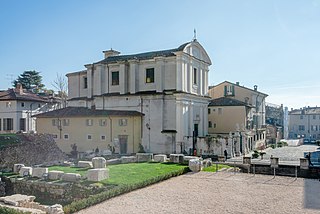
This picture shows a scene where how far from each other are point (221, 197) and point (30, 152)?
61.3 feet

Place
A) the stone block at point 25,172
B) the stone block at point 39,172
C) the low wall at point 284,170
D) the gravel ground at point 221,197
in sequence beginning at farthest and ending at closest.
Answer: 1. the low wall at point 284,170
2. the stone block at point 25,172
3. the stone block at point 39,172
4. the gravel ground at point 221,197

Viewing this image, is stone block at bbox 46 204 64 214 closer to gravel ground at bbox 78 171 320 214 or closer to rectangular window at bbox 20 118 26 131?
gravel ground at bbox 78 171 320 214

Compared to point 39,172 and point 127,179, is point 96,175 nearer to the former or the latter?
point 127,179

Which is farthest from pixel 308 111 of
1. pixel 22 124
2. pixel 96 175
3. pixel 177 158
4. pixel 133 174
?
pixel 96 175

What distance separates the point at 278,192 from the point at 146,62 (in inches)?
916

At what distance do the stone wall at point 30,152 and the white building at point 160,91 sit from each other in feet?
24.3

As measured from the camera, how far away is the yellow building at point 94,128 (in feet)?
111

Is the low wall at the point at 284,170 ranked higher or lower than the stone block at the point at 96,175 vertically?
lower

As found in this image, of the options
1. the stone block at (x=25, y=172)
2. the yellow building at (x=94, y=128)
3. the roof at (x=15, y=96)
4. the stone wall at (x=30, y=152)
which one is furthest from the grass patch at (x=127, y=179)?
the roof at (x=15, y=96)

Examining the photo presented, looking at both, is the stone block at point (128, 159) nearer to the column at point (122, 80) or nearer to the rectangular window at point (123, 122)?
the rectangular window at point (123, 122)

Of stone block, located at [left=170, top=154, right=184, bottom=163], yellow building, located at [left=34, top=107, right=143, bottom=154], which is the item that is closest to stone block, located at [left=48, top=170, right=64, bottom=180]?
stone block, located at [left=170, top=154, right=184, bottom=163]

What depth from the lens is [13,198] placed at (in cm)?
1386

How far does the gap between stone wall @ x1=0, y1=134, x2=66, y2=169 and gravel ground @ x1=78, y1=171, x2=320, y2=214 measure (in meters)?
13.8

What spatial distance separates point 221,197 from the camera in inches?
566
